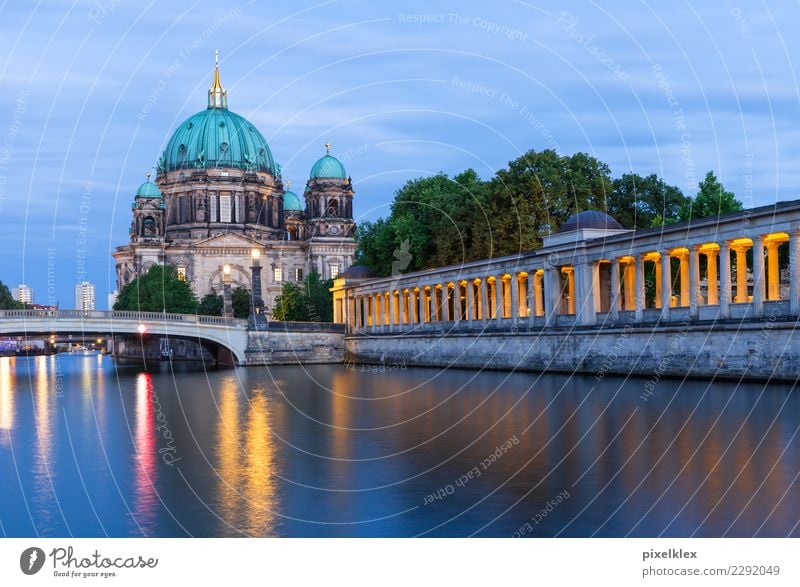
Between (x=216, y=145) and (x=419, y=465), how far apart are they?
125 m

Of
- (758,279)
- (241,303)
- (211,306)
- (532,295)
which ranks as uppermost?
(241,303)

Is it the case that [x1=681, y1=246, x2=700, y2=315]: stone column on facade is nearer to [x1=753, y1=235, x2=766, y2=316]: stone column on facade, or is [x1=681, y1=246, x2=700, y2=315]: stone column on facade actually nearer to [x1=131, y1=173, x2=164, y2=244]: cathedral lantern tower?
[x1=753, y1=235, x2=766, y2=316]: stone column on facade

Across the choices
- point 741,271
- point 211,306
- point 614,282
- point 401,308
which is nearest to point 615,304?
point 614,282

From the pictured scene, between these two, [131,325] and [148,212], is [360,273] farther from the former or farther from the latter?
[148,212]

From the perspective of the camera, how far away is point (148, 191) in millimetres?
150375

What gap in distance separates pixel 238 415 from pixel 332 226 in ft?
362

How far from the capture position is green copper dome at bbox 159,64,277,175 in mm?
143750

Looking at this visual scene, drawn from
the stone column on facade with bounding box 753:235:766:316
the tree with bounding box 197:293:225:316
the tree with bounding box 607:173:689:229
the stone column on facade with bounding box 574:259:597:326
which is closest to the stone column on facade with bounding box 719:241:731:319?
the stone column on facade with bounding box 753:235:766:316

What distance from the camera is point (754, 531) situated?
53.6 feet

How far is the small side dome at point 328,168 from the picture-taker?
148m

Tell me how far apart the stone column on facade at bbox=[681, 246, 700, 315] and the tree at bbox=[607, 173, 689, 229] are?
1274 inches

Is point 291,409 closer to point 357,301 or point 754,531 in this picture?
point 754,531

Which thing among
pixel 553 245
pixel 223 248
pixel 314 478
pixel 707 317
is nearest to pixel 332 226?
pixel 223 248

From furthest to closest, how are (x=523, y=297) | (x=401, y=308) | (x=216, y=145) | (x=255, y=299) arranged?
(x=216, y=145) → (x=255, y=299) → (x=401, y=308) → (x=523, y=297)
